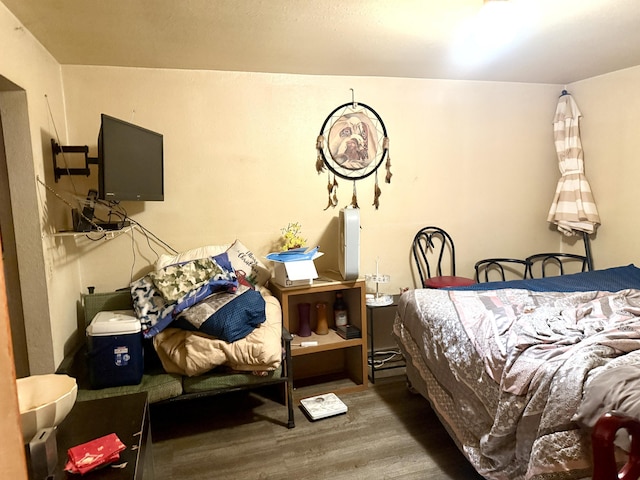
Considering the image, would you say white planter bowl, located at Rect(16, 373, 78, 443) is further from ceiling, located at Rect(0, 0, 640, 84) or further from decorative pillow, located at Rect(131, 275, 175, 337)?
ceiling, located at Rect(0, 0, 640, 84)

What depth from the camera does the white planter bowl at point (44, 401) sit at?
1218 mm

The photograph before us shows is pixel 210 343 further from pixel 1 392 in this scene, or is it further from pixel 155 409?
pixel 1 392

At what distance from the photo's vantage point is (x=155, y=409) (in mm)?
2803

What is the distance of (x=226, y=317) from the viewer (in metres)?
2.33

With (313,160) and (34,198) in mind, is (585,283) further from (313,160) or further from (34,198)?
(34,198)

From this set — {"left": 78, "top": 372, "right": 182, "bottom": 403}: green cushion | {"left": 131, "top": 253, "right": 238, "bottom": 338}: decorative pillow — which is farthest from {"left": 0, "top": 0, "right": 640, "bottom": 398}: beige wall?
{"left": 131, "top": 253, "right": 238, "bottom": 338}: decorative pillow

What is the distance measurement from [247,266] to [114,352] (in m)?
1.00

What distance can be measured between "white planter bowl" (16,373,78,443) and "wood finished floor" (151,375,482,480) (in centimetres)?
105

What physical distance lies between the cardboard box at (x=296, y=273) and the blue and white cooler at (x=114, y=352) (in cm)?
94

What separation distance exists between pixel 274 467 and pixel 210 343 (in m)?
0.73

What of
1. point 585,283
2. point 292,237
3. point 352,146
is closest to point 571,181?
point 585,283

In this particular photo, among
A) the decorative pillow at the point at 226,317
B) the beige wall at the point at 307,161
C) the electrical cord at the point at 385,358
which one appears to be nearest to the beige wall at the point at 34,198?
the beige wall at the point at 307,161

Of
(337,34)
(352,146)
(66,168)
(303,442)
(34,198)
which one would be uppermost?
(337,34)

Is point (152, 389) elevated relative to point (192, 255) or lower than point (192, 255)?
lower
